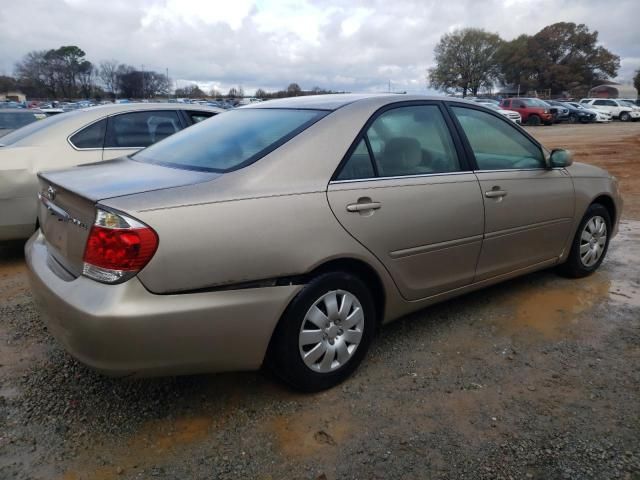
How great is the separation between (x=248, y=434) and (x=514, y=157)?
273cm

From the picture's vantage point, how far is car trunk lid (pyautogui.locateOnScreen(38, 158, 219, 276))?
239 cm

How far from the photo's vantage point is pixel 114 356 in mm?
2262

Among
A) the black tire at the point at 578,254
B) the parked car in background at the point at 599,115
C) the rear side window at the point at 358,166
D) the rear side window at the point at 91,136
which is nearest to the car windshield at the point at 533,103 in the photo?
the parked car in background at the point at 599,115

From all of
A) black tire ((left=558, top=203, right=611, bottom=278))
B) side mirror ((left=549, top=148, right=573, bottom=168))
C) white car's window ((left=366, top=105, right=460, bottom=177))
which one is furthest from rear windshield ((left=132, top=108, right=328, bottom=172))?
black tire ((left=558, top=203, right=611, bottom=278))

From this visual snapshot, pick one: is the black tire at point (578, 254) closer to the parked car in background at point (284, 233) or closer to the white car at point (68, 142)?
the parked car in background at point (284, 233)

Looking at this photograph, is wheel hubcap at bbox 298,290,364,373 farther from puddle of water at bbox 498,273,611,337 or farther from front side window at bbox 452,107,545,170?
front side window at bbox 452,107,545,170

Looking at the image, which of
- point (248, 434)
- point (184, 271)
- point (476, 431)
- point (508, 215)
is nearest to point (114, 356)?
point (184, 271)

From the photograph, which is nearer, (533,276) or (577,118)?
(533,276)

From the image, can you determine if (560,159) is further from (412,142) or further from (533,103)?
(533,103)

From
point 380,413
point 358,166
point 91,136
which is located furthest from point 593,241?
point 91,136

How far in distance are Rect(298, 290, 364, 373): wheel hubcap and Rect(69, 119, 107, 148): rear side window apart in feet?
11.7

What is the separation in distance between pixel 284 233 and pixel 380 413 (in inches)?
40.7

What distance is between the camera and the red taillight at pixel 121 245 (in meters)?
2.21

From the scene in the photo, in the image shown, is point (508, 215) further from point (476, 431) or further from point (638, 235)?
point (638, 235)
